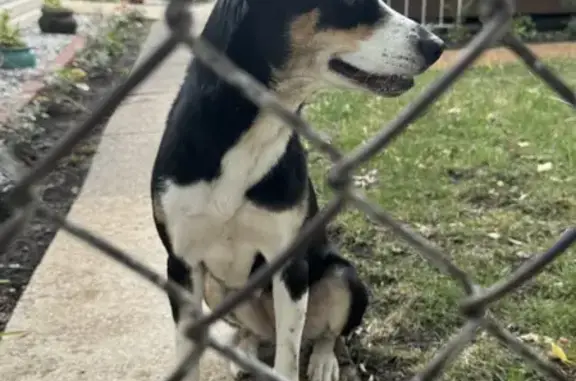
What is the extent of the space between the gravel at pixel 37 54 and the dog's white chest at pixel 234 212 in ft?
8.59

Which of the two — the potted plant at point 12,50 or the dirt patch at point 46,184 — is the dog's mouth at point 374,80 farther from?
the potted plant at point 12,50

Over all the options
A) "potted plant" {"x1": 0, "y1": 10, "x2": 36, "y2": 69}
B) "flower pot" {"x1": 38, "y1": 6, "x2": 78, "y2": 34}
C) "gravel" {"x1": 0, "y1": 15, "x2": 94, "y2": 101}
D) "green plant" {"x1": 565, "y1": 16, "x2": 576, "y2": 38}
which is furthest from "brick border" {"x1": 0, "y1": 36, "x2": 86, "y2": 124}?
"green plant" {"x1": 565, "y1": 16, "x2": 576, "y2": 38}

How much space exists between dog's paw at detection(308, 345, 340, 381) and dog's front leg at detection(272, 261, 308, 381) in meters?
0.19

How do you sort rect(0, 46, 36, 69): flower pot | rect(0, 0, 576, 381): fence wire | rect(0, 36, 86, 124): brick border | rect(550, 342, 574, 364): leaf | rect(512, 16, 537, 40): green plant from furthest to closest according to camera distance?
rect(512, 16, 537, 40): green plant
rect(0, 46, 36, 69): flower pot
rect(0, 36, 86, 124): brick border
rect(550, 342, 574, 364): leaf
rect(0, 0, 576, 381): fence wire

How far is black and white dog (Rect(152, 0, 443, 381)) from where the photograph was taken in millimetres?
2020

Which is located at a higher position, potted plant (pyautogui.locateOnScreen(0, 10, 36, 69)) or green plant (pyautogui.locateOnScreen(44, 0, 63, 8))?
potted plant (pyautogui.locateOnScreen(0, 10, 36, 69))

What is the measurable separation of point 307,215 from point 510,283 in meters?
1.27

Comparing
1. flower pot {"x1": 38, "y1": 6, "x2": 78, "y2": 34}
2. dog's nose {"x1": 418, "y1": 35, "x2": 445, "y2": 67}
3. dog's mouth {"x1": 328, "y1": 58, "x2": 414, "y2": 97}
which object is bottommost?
flower pot {"x1": 38, "y1": 6, "x2": 78, "y2": 34}

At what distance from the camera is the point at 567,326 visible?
99.8 inches

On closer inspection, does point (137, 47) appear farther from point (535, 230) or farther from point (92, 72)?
point (535, 230)

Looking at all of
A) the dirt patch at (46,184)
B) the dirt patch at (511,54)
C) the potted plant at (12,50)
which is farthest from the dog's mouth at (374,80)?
the dirt patch at (511,54)

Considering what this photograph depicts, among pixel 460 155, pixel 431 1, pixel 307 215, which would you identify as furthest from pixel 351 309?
pixel 431 1

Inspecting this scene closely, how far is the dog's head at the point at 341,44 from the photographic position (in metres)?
2.00

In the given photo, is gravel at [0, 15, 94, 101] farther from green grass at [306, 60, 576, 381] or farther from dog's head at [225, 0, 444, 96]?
dog's head at [225, 0, 444, 96]
